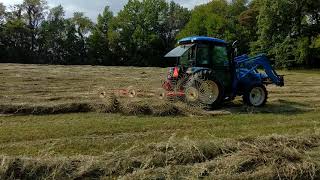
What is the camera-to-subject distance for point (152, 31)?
223ft

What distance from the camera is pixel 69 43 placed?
2559 inches

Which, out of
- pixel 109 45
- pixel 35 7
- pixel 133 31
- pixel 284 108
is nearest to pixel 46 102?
pixel 284 108

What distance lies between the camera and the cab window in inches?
535

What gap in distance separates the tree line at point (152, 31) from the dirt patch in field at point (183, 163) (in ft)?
139

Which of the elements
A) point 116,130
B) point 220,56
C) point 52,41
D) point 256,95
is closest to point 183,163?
point 116,130

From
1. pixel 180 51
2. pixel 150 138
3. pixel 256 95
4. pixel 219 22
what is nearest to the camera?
pixel 150 138

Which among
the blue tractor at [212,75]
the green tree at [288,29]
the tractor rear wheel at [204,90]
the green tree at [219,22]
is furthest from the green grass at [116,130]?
the green tree at [219,22]

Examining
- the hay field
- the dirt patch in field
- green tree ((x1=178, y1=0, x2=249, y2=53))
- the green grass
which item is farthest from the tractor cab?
A: green tree ((x1=178, y1=0, x2=249, y2=53))

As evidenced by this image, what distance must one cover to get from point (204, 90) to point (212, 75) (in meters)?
0.46

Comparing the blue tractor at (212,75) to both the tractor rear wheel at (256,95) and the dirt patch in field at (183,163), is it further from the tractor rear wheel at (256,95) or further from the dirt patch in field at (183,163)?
the dirt patch in field at (183,163)

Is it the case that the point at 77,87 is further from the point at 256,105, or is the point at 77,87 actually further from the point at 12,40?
the point at 12,40

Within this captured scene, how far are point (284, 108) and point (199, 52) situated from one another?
2.91 m

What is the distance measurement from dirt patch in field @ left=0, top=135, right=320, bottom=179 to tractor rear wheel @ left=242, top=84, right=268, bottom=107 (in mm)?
6752

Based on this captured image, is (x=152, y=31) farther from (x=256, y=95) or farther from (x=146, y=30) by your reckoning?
(x=256, y=95)
